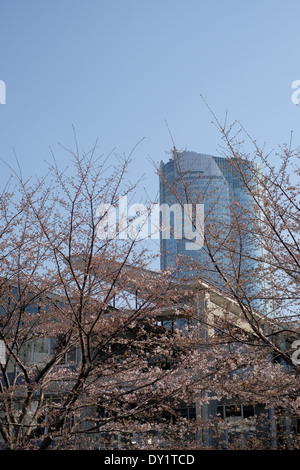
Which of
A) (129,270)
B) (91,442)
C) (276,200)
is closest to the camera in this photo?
(276,200)

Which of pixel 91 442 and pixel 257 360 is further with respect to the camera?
pixel 91 442

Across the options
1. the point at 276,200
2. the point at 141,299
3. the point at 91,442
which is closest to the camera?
the point at 276,200

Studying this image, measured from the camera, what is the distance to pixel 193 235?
25.4 ft

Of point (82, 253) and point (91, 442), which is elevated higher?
point (82, 253)

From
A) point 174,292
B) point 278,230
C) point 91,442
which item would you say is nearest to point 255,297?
point 278,230

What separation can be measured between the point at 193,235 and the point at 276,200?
51.1 inches

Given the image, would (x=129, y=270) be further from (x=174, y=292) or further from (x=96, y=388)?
(x=96, y=388)

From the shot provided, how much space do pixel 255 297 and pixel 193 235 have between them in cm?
128

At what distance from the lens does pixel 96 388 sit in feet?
26.0

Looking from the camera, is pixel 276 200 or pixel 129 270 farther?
pixel 129 270

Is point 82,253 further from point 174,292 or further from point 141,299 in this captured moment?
point 174,292
